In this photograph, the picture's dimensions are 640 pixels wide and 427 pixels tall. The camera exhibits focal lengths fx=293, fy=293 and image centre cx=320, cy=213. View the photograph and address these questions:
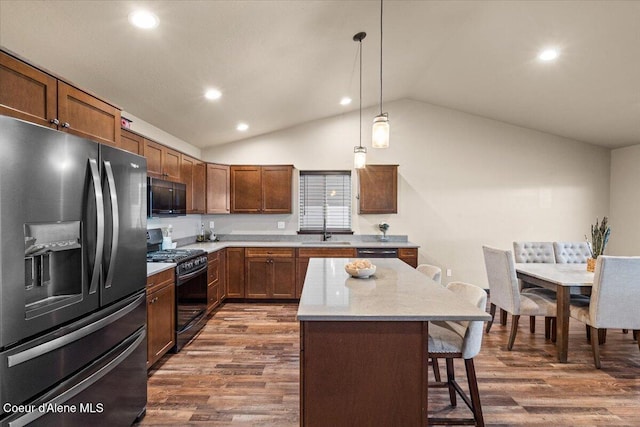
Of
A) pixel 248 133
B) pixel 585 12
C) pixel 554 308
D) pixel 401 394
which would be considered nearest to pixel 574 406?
pixel 554 308

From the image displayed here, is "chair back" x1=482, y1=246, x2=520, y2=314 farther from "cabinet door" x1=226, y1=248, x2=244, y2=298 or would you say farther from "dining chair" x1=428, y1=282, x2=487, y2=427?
"cabinet door" x1=226, y1=248, x2=244, y2=298

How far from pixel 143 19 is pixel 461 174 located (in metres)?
4.82

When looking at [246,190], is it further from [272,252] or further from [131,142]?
[131,142]

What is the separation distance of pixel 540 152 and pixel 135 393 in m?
6.28

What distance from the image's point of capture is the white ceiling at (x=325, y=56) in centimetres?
201

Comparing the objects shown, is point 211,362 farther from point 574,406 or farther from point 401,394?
point 574,406

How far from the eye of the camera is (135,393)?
1895mm

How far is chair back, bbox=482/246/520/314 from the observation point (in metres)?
3.03

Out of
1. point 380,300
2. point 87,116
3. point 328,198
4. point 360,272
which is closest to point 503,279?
point 360,272

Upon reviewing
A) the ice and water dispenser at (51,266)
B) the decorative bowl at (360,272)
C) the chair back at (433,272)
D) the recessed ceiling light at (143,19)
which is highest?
the recessed ceiling light at (143,19)

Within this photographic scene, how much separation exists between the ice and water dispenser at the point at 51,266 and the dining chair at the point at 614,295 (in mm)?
3889

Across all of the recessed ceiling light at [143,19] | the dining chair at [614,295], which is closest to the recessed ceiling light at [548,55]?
the dining chair at [614,295]

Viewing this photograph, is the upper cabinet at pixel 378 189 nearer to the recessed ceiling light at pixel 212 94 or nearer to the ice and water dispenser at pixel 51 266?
the recessed ceiling light at pixel 212 94

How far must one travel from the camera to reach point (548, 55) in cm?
317
